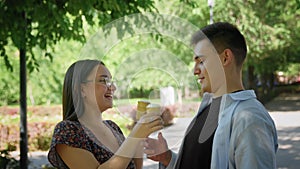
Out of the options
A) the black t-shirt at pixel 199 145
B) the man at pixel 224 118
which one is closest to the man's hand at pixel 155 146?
the man at pixel 224 118

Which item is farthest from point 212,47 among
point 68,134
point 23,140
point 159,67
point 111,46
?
point 23,140

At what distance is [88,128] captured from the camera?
2016 mm

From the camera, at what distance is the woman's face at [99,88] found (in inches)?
75.5

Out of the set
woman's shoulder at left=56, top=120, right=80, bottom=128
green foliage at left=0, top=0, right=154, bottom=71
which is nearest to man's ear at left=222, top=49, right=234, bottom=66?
woman's shoulder at left=56, top=120, right=80, bottom=128

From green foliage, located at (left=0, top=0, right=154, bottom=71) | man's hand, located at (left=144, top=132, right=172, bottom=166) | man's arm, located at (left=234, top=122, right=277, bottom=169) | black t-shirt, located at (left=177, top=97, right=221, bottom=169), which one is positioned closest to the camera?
man's arm, located at (left=234, top=122, right=277, bottom=169)

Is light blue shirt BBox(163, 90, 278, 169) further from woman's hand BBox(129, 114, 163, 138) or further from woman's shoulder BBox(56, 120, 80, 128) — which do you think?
woman's shoulder BBox(56, 120, 80, 128)

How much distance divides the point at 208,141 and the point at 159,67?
1.43ft

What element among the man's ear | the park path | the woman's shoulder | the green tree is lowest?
the park path

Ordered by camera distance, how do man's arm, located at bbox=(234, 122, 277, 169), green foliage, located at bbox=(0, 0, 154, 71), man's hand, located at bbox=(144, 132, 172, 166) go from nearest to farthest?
man's arm, located at bbox=(234, 122, 277, 169) → man's hand, located at bbox=(144, 132, 172, 166) → green foliage, located at bbox=(0, 0, 154, 71)

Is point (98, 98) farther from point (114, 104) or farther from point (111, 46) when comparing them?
point (111, 46)

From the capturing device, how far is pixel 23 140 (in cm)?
751

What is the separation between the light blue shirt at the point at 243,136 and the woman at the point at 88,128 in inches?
12.4

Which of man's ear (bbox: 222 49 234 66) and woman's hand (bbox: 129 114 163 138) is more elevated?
man's ear (bbox: 222 49 234 66)

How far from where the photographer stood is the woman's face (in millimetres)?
1917
